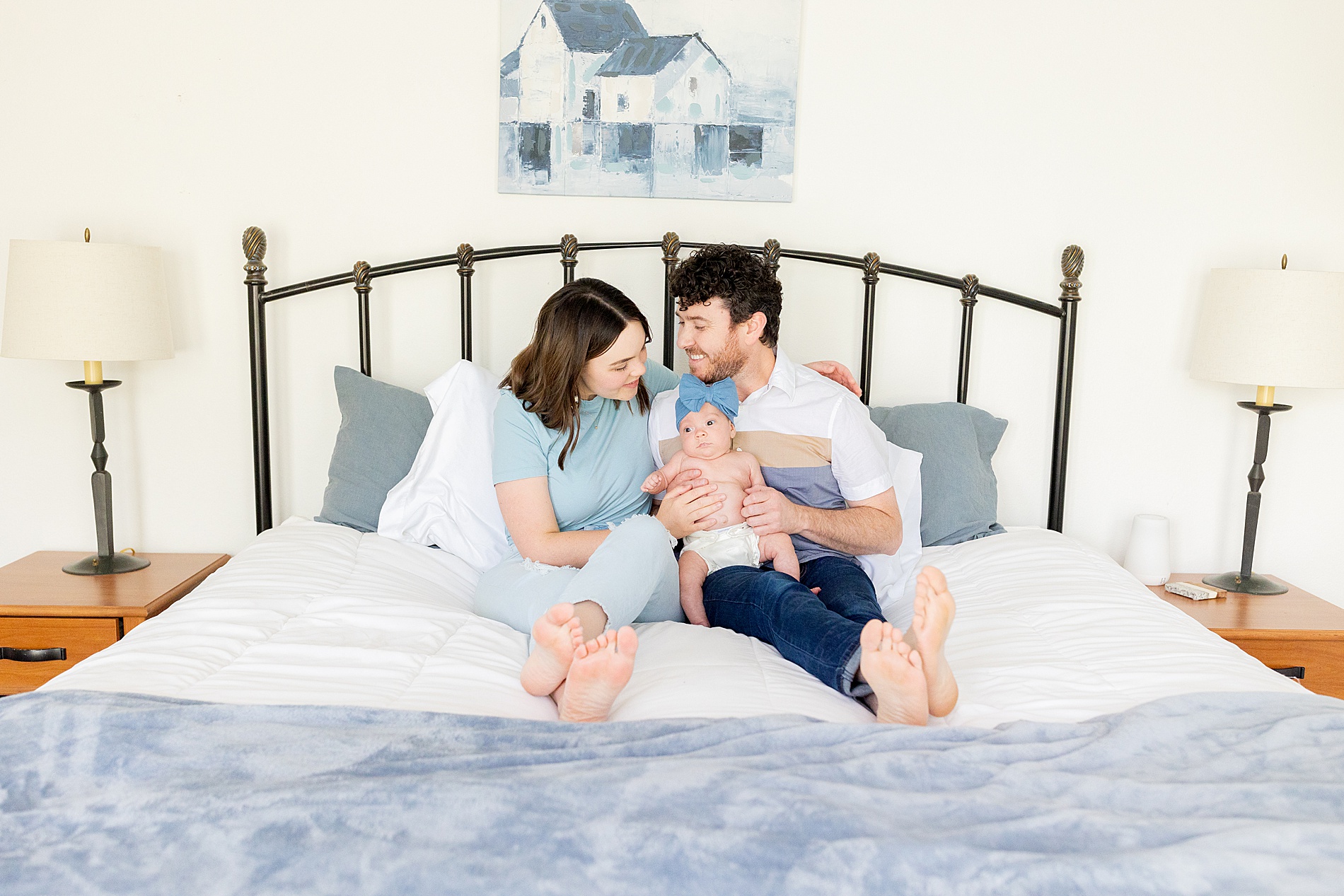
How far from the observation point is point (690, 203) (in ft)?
7.75

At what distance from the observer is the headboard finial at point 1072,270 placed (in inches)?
Result: 90.0

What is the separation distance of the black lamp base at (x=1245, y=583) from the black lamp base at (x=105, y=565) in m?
2.59

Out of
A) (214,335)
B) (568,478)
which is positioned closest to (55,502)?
(214,335)

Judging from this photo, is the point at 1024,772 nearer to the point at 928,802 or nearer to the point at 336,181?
the point at 928,802

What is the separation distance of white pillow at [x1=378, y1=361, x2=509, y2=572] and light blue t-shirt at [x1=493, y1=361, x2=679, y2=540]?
0.62 feet

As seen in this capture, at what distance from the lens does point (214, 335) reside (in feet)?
7.73

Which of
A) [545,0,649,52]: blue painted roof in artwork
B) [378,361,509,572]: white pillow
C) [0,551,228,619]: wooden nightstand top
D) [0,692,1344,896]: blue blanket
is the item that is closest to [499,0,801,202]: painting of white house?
[545,0,649,52]: blue painted roof in artwork

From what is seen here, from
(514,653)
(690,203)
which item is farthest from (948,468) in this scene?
(514,653)

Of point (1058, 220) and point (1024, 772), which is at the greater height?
point (1058, 220)

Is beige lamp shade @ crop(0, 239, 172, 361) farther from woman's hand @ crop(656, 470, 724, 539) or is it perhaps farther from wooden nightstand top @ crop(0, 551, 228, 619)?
woman's hand @ crop(656, 470, 724, 539)

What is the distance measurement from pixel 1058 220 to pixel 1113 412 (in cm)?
53

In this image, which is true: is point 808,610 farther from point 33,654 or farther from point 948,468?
point 33,654

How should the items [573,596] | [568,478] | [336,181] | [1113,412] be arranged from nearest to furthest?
[573,596]
[568,478]
[336,181]
[1113,412]

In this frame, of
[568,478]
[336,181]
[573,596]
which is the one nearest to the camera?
[573,596]
